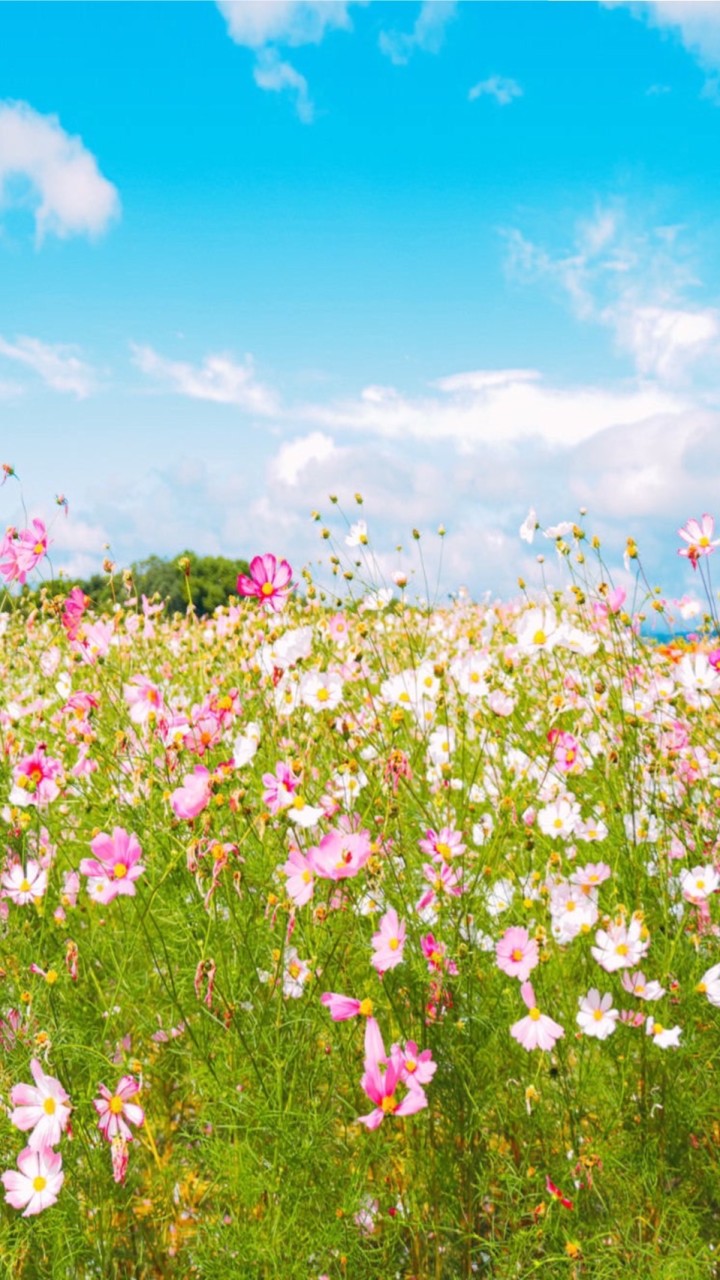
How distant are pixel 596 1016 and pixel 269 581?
1.19 metres

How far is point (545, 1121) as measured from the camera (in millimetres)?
2076

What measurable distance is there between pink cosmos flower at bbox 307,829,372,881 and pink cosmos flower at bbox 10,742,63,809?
36.3 inches

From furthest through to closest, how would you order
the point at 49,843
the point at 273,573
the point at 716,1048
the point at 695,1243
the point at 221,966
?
the point at 49,843 → the point at 273,573 → the point at 716,1048 → the point at 221,966 → the point at 695,1243

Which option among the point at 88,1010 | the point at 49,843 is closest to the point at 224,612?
the point at 49,843

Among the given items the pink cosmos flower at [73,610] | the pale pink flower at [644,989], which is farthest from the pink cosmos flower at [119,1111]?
the pink cosmos flower at [73,610]

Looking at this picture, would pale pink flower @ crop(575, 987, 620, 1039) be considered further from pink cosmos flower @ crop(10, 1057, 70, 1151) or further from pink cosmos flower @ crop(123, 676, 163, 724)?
pink cosmos flower @ crop(123, 676, 163, 724)

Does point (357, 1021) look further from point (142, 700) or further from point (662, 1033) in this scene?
point (142, 700)

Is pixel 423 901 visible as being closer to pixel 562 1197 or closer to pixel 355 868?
pixel 355 868

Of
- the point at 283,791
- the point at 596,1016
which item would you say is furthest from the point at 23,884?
the point at 596,1016

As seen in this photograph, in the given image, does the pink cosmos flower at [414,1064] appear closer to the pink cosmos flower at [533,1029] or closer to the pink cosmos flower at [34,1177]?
the pink cosmos flower at [533,1029]

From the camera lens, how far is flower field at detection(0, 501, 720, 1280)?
1851mm

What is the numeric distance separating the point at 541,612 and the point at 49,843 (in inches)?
57.5

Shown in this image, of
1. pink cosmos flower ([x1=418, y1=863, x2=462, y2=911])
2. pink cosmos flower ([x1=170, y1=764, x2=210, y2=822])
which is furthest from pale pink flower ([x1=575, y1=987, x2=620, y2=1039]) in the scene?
pink cosmos flower ([x1=170, y1=764, x2=210, y2=822])

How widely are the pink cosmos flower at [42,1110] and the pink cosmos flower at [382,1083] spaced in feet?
1.91
